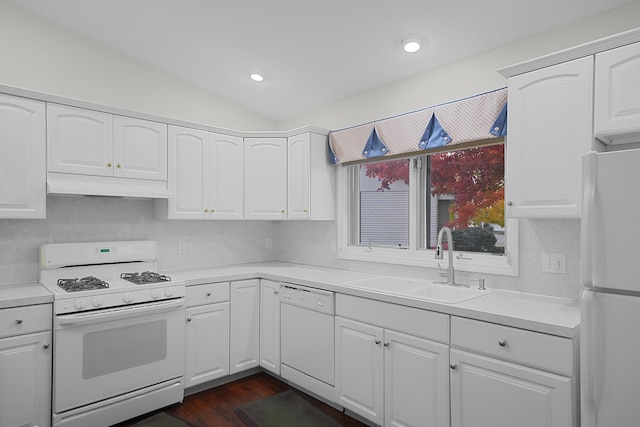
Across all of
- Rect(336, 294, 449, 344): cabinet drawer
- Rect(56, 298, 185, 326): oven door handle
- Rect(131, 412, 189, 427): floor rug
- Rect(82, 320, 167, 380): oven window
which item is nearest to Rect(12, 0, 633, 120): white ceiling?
Rect(336, 294, 449, 344): cabinet drawer

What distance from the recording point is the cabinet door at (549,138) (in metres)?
1.91

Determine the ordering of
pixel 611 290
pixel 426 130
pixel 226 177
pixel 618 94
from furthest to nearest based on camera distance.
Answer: pixel 226 177
pixel 426 130
pixel 618 94
pixel 611 290

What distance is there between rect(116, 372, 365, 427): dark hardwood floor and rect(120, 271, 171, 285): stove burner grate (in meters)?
0.93

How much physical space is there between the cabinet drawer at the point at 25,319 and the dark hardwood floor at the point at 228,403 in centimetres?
86

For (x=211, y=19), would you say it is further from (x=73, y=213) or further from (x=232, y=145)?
(x=73, y=213)

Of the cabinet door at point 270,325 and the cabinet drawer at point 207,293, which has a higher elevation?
the cabinet drawer at point 207,293

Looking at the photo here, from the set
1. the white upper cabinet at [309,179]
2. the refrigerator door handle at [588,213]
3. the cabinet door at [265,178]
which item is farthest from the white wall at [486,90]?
the refrigerator door handle at [588,213]

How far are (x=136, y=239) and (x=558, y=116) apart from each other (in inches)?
125

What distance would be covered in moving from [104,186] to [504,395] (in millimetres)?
2865

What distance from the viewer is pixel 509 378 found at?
A: 1837 millimetres

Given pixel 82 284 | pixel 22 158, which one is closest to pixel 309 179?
pixel 82 284

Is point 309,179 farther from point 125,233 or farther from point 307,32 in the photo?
point 125,233

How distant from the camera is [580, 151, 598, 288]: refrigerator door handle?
1520mm

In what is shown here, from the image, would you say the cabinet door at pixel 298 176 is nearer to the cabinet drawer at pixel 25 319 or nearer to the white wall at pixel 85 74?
the white wall at pixel 85 74
